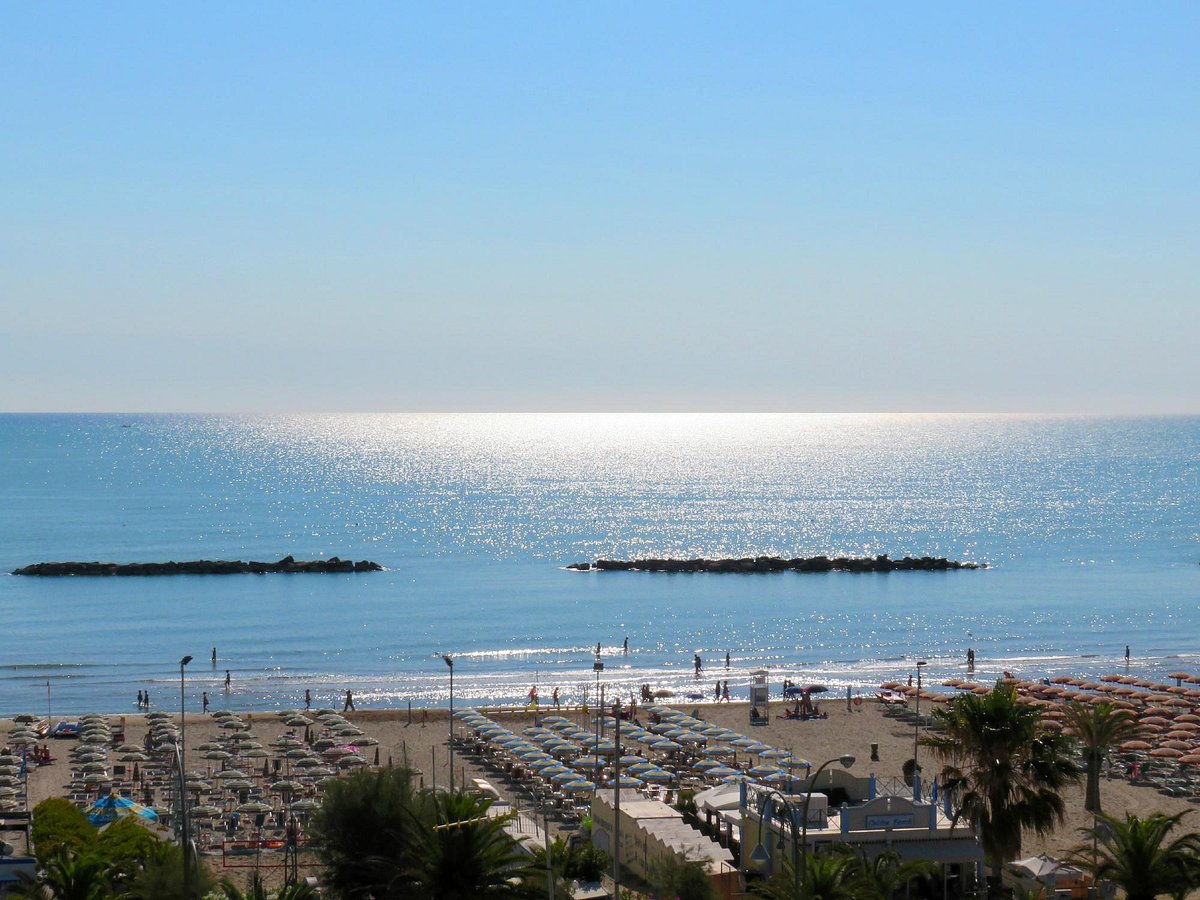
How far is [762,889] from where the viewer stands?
23.5 meters

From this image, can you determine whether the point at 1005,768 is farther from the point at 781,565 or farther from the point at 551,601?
the point at 781,565

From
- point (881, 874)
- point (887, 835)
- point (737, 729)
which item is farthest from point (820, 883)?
point (737, 729)

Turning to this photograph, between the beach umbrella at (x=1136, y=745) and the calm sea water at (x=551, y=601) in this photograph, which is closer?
the beach umbrella at (x=1136, y=745)

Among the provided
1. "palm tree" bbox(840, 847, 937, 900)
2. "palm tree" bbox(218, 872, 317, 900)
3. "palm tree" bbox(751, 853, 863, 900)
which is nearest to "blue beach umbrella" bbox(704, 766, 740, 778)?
"palm tree" bbox(840, 847, 937, 900)

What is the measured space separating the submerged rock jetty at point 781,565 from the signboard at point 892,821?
281 feet

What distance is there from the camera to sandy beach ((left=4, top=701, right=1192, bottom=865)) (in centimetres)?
3934

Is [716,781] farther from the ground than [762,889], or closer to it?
closer to it

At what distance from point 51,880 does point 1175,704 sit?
44202 millimetres

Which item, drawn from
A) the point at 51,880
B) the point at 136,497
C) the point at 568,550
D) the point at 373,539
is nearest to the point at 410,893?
the point at 51,880

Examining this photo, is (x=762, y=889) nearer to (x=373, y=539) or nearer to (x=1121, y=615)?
(x=1121, y=615)

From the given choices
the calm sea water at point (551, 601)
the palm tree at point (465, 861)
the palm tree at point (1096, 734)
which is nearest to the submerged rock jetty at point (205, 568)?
the calm sea water at point (551, 601)

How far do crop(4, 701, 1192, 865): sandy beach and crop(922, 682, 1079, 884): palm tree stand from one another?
8.46m

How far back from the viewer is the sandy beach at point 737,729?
39.3 metres

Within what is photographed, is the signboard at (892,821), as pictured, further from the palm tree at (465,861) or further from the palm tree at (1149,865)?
the palm tree at (465,861)
